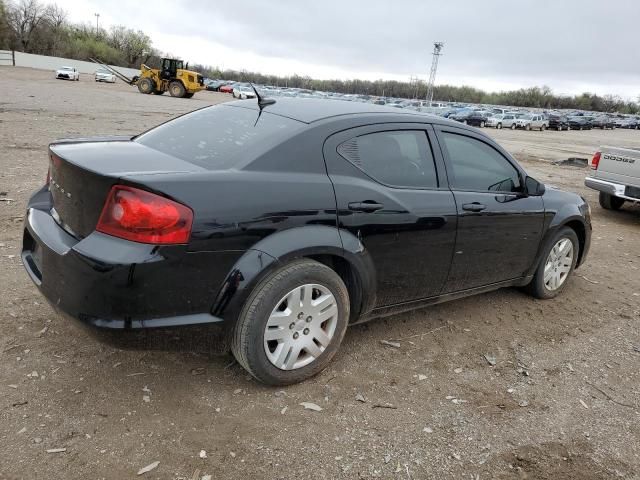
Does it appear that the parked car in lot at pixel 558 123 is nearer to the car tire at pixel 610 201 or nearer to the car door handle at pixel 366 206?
the car tire at pixel 610 201

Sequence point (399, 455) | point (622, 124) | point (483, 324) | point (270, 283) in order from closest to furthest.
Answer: point (399, 455)
point (270, 283)
point (483, 324)
point (622, 124)

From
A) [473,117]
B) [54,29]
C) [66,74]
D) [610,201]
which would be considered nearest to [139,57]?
[54,29]

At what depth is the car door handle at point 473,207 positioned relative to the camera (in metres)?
3.64

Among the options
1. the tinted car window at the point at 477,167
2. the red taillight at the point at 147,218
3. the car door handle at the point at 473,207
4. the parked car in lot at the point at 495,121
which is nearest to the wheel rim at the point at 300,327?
the red taillight at the point at 147,218

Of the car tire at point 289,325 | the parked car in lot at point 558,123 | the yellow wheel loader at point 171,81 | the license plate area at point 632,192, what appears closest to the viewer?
the car tire at point 289,325

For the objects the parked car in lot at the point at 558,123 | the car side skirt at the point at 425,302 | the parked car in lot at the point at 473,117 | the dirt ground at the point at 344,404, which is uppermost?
the parked car in lot at the point at 558,123

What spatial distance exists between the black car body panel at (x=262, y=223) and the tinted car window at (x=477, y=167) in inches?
2.5

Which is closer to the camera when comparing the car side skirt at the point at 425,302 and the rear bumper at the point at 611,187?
the car side skirt at the point at 425,302

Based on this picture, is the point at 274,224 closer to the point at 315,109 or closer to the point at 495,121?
the point at 315,109

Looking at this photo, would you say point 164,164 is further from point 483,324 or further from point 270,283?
point 483,324

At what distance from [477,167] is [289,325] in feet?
6.43

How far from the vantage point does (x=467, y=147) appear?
388cm

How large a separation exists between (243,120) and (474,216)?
5.64 feet

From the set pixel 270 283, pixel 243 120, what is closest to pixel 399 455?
pixel 270 283
